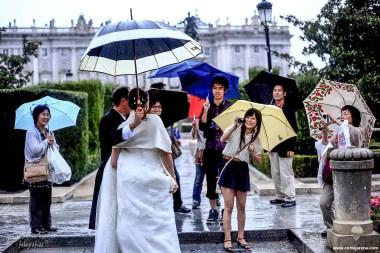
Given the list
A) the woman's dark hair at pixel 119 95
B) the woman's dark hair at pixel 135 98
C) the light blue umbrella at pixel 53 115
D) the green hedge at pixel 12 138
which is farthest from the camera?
the green hedge at pixel 12 138

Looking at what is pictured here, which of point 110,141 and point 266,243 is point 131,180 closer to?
point 110,141

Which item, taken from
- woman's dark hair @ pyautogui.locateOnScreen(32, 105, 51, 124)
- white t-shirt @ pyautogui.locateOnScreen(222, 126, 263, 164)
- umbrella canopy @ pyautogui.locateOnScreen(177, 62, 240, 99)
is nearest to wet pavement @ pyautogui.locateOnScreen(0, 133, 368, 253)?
white t-shirt @ pyautogui.locateOnScreen(222, 126, 263, 164)

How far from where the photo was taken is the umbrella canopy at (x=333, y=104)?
6.71 meters

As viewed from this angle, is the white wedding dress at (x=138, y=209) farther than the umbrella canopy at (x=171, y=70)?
No

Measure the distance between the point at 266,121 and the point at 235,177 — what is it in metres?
0.94

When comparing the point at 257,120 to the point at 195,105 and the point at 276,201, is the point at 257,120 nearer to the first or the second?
the point at 195,105

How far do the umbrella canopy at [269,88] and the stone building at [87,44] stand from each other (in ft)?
244

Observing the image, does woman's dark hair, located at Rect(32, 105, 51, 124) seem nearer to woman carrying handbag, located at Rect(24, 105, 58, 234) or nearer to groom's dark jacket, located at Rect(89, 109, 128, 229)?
woman carrying handbag, located at Rect(24, 105, 58, 234)

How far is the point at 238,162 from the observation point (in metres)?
6.51

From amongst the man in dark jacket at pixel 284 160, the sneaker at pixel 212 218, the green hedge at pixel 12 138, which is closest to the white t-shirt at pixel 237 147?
the sneaker at pixel 212 218

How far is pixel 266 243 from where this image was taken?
7.13m

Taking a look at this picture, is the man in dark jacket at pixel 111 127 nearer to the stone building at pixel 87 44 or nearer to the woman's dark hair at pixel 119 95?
the woman's dark hair at pixel 119 95

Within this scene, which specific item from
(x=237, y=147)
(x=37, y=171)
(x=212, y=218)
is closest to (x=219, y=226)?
(x=212, y=218)

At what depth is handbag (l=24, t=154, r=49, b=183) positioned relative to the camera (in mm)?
7195
